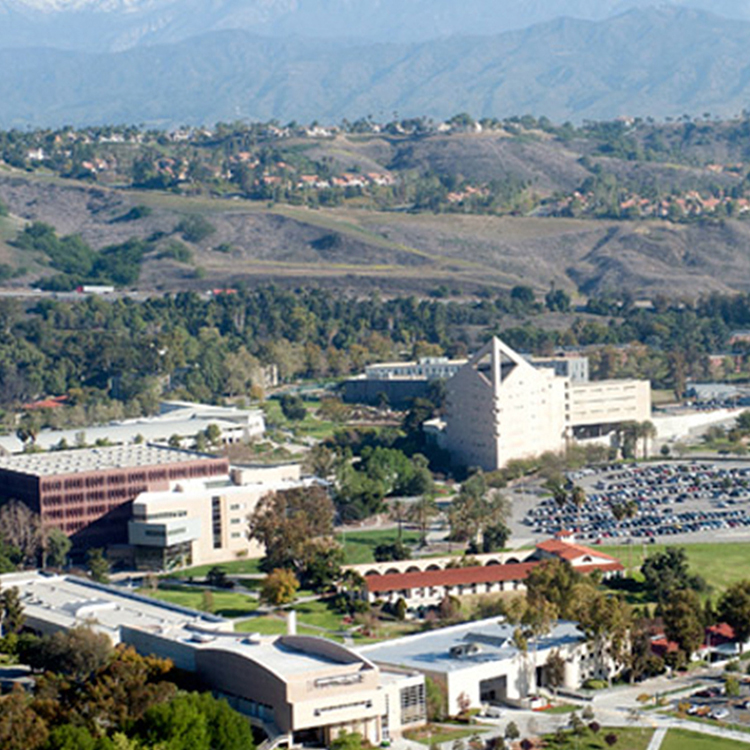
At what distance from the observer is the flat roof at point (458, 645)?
6400 centimetres

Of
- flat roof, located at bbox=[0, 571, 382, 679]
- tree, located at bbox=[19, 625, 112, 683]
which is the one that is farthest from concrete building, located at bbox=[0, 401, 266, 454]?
tree, located at bbox=[19, 625, 112, 683]

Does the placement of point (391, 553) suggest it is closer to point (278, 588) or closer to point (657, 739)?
point (278, 588)

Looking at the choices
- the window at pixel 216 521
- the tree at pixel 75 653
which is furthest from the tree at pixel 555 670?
the window at pixel 216 521

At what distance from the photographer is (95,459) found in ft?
307

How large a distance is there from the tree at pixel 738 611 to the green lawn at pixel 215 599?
661 inches

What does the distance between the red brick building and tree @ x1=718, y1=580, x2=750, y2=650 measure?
27.4 metres

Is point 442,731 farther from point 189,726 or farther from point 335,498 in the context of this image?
point 335,498

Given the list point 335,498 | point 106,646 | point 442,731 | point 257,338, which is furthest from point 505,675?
point 257,338

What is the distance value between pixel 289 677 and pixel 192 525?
2810 centimetres

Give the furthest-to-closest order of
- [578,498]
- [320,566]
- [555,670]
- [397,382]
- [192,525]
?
[397,382] → [578,498] → [192,525] → [320,566] → [555,670]

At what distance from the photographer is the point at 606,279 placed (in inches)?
7721

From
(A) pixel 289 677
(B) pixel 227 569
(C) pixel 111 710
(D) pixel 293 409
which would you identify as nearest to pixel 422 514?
(B) pixel 227 569

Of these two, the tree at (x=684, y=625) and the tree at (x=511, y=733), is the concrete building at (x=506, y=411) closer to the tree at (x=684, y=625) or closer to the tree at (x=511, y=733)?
the tree at (x=684, y=625)

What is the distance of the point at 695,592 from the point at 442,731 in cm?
1882
